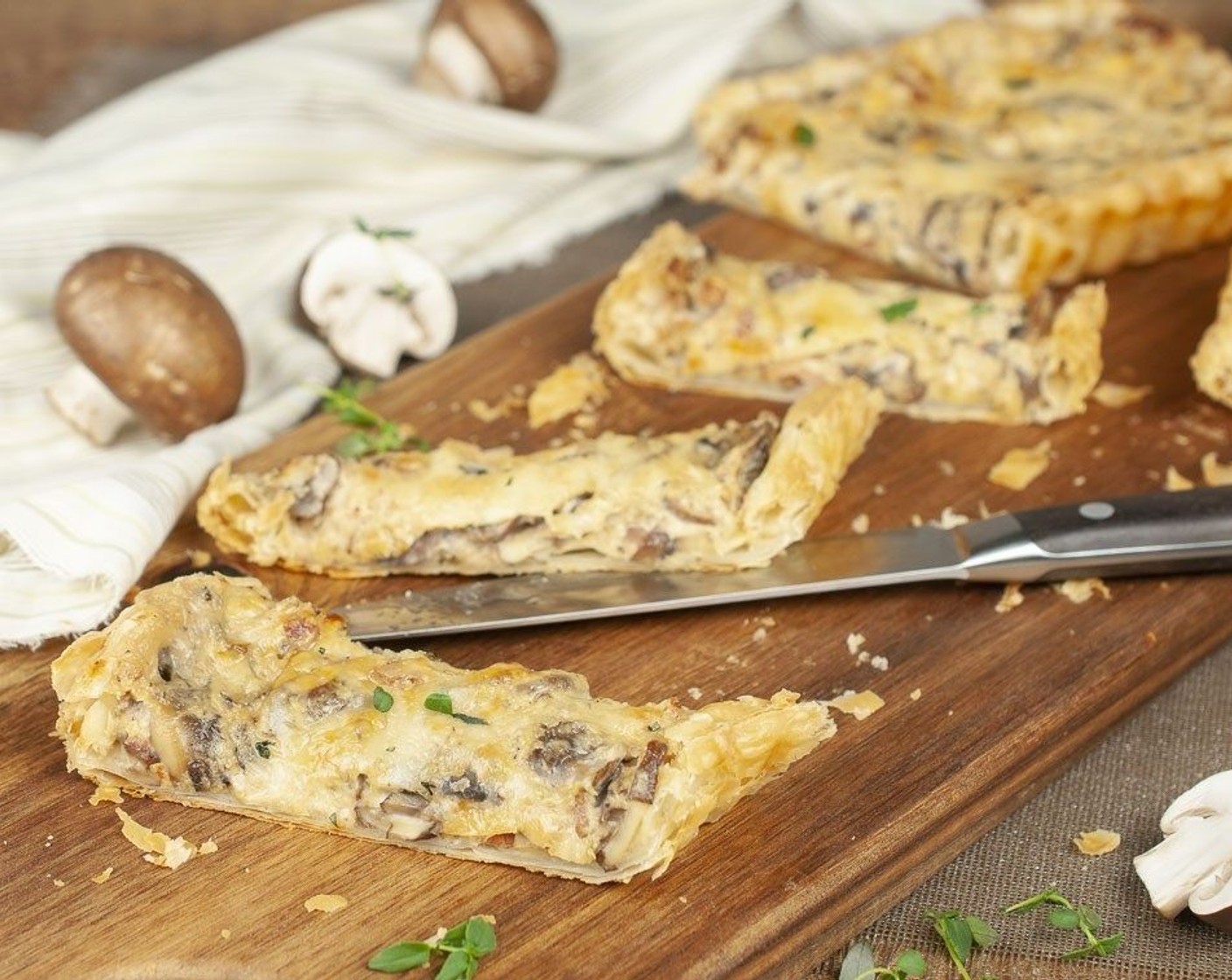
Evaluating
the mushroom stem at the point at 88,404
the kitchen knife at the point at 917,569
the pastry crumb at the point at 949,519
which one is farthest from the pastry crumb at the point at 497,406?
the pastry crumb at the point at 949,519

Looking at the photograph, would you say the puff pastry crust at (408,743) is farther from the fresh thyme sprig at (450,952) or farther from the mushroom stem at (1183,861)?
the mushroom stem at (1183,861)

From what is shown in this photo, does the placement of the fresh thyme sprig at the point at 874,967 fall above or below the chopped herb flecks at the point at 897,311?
below

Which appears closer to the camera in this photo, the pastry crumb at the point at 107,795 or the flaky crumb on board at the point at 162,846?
the flaky crumb on board at the point at 162,846

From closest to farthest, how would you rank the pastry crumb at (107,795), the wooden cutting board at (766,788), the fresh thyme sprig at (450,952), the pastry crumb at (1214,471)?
the fresh thyme sprig at (450,952) → the wooden cutting board at (766,788) → the pastry crumb at (107,795) → the pastry crumb at (1214,471)

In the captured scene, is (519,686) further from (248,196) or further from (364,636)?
(248,196)

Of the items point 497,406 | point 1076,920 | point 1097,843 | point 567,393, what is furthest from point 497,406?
point 1076,920

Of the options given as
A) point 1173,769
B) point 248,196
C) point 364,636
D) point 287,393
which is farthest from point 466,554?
point 248,196
